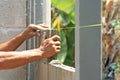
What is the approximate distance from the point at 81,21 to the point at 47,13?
4.87 ft

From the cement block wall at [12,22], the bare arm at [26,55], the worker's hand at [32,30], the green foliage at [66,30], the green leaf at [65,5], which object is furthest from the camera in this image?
the cement block wall at [12,22]

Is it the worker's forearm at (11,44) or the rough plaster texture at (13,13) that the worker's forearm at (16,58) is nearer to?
the worker's forearm at (11,44)

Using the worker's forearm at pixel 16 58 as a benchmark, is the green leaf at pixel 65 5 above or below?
above

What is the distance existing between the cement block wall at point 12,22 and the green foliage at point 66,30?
0.73 m

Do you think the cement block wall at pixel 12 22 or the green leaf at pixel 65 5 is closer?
the green leaf at pixel 65 5

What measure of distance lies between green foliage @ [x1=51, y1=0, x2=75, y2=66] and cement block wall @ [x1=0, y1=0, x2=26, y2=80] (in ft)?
2.39

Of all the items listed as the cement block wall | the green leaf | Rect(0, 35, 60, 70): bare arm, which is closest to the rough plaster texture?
the cement block wall

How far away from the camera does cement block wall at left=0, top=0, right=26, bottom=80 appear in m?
2.84

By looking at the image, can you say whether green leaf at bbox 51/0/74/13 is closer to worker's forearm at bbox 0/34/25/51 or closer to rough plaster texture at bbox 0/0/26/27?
worker's forearm at bbox 0/34/25/51

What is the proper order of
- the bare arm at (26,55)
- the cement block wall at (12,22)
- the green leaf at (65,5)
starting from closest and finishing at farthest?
the bare arm at (26,55) < the green leaf at (65,5) < the cement block wall at (12,22)

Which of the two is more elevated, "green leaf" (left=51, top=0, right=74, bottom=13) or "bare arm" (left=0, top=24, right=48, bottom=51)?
"green leaf" (left=51, top=0, right=74, bottom=13)

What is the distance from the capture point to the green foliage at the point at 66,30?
1.76m

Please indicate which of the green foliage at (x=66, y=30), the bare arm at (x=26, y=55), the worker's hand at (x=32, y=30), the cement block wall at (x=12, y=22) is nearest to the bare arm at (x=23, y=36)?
the worker's hand at (x=32, y=30)

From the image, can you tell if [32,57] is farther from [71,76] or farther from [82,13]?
[82,13]
